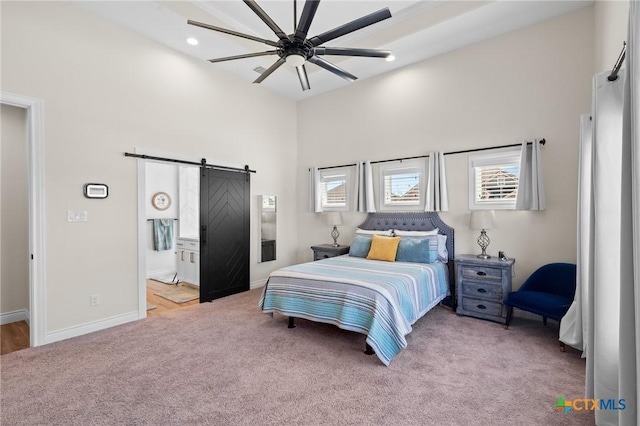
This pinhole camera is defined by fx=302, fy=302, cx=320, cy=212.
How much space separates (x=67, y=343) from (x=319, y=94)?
17.9 ft

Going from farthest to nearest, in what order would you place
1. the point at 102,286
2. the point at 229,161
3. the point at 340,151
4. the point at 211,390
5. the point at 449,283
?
1. the point at 340,151
2. the point at 229,161
3. the point at 449,283
4. the point at 102,286
5. the point at 211,390

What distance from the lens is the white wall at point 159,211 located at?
21.3 ft

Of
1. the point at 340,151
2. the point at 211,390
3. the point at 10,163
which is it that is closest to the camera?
the point at 211,390

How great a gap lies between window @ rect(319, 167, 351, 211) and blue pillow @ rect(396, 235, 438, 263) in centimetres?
171

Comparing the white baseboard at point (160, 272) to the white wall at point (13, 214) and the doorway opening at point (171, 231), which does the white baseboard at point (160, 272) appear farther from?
the white wall at point (13, 214)

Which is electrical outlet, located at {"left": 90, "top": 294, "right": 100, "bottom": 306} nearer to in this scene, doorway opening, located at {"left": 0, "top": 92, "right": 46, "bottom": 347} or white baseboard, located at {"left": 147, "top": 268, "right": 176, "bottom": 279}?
doorway opening, located at {"left": 0, "top": 92, "right": 46, "bottom": 347}

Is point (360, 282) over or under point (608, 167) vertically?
under

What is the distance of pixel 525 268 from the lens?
13.0 ft

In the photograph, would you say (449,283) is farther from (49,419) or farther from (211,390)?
(49,419)

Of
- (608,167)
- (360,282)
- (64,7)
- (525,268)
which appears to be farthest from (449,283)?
(64,7)

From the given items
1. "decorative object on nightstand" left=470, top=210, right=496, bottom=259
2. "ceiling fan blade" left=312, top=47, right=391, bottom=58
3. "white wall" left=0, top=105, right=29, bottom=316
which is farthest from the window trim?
"white wall" left=0, top=105, right=29, bottom=316

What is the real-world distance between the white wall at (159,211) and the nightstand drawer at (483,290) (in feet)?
19.2

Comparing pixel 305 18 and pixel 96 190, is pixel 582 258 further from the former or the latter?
pixel 96 190

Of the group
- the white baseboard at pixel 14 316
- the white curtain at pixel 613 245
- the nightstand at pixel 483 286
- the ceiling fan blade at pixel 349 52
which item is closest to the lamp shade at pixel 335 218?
the nightstand at pixel 483 286
